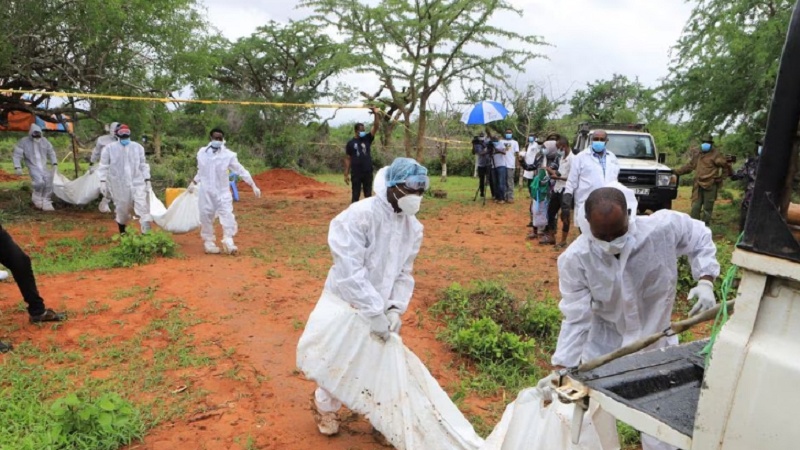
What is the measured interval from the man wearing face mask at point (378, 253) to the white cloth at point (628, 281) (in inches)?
35.1

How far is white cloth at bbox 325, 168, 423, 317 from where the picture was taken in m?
2.74

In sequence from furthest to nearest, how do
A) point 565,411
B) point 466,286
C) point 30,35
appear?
point 30,35 → point 466,286 → point 565,411

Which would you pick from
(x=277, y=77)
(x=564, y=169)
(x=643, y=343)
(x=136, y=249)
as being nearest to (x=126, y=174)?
(x=136, y=249)

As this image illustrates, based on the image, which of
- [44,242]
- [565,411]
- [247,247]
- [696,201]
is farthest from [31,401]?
[696,201]

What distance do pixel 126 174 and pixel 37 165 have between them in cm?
401

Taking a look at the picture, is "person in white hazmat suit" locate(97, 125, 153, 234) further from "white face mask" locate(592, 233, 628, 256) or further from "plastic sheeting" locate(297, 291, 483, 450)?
"white face mask" locate(592, 233, 628, 256)

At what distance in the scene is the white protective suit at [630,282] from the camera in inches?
92.7

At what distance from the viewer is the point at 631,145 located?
11.0 m

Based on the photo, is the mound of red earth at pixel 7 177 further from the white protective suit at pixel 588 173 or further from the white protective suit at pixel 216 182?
the white protective suit at pixel 588 173

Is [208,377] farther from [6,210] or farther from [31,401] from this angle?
[6,210]

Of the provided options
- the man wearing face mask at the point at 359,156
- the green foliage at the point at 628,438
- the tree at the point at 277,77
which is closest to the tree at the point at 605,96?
the tree at the point at 277,77

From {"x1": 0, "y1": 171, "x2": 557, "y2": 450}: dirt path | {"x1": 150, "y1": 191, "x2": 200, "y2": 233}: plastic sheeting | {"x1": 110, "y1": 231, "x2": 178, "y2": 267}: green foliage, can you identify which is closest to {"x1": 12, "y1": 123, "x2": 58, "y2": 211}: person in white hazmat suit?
{"x1": 0, "y1": 171, "x2": 557, "y2": 450}: dirt path

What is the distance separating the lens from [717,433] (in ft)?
4.24

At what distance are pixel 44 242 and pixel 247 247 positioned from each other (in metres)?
2.93
